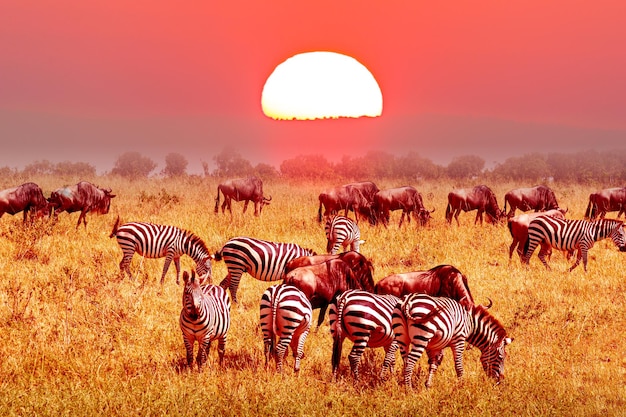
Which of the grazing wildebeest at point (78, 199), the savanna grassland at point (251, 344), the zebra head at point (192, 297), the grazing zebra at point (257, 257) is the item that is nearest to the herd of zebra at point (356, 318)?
the zebra head at point (192, 297)

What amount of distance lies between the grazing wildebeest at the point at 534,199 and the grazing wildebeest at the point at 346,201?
4.84 meters

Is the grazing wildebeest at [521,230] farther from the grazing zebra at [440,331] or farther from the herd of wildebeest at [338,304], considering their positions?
the grazing zebra at [440,331]

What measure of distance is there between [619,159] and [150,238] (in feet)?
200

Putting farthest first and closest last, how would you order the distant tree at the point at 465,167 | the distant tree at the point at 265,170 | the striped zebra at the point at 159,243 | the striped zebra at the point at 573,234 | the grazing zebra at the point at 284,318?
the distant tree at the point at 465,167 → the distant tree at the point at 265,170 → the striped zebra at the point at 573,234 → the striped zebra at the point at 159,243 → the grazing zebra at the point at 284,318

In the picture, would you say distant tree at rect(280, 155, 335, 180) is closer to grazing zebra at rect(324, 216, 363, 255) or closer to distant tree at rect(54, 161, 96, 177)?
distant tree at rect(54, 161, 96, 177)

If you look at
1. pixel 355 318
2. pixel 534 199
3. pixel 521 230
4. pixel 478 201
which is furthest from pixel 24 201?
pixel 534 199

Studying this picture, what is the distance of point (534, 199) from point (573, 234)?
819 cm

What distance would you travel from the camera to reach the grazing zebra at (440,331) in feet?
26.0

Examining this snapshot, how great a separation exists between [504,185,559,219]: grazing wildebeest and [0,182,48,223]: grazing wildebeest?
573 inches

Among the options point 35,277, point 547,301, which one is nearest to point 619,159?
point 547,301

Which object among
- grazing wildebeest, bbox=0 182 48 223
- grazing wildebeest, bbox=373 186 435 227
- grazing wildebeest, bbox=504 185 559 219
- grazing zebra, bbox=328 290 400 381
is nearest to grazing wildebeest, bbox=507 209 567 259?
grazing wildebeest, bbox=373 186 435 227

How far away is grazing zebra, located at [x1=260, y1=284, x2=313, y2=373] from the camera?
27.4 feet

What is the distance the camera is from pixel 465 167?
215 ft

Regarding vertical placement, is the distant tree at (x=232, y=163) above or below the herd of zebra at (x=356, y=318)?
above
